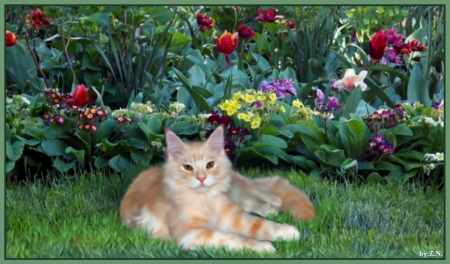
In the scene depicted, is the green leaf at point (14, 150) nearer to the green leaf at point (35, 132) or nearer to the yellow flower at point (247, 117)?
the green leaf at point (35, 132)

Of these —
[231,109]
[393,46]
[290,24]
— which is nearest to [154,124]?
[231,109]

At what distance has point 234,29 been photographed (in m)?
6.34

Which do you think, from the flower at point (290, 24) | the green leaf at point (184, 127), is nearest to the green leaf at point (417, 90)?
the flower at point (290, 24)

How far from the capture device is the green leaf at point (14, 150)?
418 centimetres

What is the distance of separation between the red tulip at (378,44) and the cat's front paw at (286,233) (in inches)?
92.5

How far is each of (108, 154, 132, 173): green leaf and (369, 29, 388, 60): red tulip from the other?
1963 millimetres

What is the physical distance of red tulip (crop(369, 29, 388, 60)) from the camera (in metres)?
5.32

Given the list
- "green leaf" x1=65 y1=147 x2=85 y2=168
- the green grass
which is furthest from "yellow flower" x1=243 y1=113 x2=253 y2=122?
"green leaf" x1=65 y1=147 x2=85 y2=168

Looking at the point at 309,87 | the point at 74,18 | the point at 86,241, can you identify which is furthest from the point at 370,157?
the point at 74,18

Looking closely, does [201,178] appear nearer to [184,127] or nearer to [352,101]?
[184,127]

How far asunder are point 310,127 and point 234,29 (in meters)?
2.03

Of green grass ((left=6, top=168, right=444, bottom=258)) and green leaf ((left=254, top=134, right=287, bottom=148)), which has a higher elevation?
green leaf ((left=254, top=134, right=287, bottom=148))

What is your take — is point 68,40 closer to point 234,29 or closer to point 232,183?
point 234,29

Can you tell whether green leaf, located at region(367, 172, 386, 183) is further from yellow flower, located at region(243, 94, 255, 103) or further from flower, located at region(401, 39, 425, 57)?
flower, located at region(401, 39, 425, 57)
